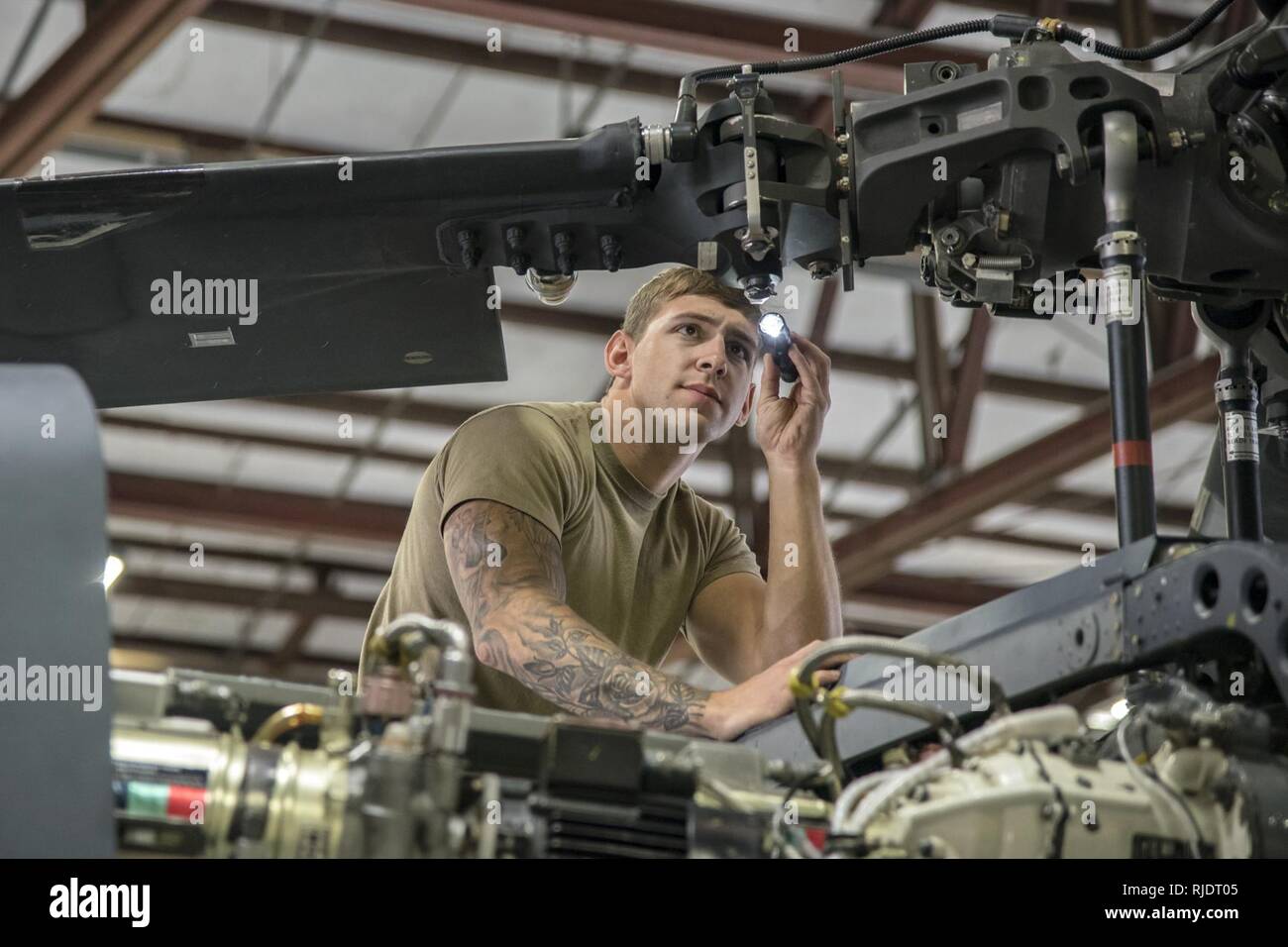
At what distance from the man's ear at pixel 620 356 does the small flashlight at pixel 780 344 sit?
300mm

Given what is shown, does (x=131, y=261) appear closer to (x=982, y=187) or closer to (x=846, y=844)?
(x=982, y=187)

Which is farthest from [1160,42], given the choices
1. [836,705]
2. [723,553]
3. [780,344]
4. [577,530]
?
[723,553]

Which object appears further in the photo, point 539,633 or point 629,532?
point 629,532

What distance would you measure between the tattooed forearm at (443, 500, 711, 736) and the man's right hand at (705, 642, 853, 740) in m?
0.10

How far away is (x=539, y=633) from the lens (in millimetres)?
2717

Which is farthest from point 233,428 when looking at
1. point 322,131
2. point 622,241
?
point 622,241

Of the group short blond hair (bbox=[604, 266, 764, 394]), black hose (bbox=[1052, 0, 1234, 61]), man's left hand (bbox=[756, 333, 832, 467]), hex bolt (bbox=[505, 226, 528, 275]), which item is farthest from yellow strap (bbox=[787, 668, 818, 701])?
short blond hair (bbox=[604, 266, 764, 394])

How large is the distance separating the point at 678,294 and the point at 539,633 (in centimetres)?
90

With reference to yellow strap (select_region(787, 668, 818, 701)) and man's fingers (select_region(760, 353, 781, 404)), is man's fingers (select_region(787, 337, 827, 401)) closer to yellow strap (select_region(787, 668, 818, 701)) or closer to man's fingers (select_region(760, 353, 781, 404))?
man's fingers (select_region(760, 353, 781, 404))

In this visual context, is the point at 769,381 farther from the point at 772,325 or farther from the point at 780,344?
the point at 772,325

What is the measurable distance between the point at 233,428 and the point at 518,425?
7.62 m

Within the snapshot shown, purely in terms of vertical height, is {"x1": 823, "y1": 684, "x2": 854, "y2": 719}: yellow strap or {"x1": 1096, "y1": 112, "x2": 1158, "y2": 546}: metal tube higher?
{"x1": 1096, "y1": 112, "x2": 1158, "y2": 546}: metal tube

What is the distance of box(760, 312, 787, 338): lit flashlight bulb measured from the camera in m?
2.98

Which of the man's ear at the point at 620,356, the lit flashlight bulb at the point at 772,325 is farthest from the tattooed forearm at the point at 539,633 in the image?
the man's ear at the point at 620,356
